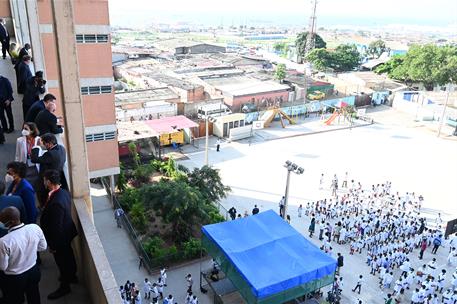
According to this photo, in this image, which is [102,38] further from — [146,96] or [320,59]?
[320,59]

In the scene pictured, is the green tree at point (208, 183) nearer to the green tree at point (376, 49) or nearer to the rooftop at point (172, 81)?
the rooftop at point (172, 81)

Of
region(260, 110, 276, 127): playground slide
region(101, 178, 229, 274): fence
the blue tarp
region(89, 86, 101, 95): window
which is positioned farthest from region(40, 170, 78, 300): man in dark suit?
region(260, 110, 276, 127): playground slide

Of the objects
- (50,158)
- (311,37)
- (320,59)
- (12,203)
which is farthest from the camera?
(311,37)

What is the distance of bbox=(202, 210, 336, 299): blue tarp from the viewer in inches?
436

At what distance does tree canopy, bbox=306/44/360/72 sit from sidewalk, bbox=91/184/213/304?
4276 cm

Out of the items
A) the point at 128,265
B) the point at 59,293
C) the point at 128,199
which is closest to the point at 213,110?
the point at 128,199

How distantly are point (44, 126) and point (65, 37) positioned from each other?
216 centimetres

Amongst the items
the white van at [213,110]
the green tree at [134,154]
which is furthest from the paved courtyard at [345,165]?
the white van at [213,110]

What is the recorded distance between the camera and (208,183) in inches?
722

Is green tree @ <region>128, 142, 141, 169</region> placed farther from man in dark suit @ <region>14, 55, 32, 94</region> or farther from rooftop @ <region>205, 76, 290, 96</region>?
man in dark suit @ <region>14, 55, 32, 94</region>

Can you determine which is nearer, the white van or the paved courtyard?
the paved courtyard

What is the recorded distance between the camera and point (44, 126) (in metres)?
6.25

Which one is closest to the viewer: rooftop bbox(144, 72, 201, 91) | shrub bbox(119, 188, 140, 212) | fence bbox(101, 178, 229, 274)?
fence bbox(101, 178, 229, 274)

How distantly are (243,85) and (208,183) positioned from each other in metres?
23.5
